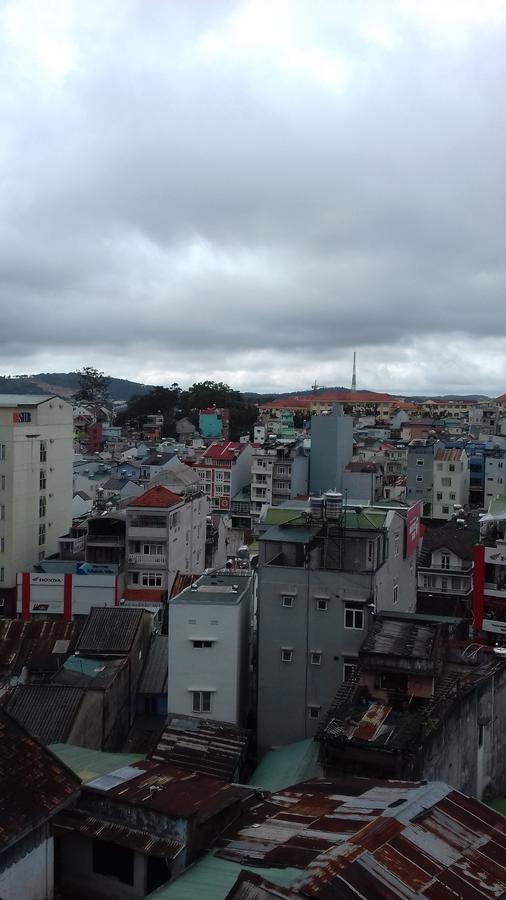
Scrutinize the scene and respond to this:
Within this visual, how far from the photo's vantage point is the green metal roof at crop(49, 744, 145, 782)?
1484 centimetres

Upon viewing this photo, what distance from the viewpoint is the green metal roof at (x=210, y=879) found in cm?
1012

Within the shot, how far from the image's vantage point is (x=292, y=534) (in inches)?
840

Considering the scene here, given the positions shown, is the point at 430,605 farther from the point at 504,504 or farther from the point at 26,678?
the point at 26,678

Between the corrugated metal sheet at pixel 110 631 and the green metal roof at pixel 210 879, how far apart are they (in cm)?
1215

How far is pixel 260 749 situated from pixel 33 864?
983 centimetres

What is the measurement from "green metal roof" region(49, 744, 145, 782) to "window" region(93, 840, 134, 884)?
239 cm

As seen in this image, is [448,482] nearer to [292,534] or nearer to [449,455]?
[449,455]

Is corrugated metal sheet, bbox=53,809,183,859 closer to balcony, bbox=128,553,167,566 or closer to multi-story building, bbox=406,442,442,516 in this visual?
balcony, bbox=128,553,167,566

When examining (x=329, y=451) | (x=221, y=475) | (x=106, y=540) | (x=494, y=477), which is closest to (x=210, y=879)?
(x=106, y=540)

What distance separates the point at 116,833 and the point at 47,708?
23.9ft

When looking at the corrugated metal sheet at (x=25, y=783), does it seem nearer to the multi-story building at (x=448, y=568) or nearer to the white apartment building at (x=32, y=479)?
the white apartment building at (x=32, y=479)

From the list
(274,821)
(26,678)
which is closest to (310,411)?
(26,678)

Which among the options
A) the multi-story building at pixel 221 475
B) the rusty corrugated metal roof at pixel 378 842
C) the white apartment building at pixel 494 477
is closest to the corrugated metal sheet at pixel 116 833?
the rusty corrugated metal roof at pixel 378 842

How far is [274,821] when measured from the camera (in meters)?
12.0
